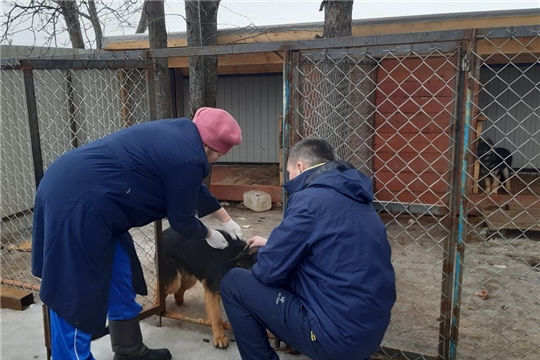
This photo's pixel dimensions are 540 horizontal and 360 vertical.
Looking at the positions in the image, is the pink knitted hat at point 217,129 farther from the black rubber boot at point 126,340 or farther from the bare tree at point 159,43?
the bare tree at point 159,43

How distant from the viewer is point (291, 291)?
2408 millimetres

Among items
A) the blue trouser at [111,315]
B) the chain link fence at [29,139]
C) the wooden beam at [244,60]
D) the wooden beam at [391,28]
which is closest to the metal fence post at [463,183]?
the blue trouser at [111,315]

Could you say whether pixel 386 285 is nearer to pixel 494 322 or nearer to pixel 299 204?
pixel 299 204

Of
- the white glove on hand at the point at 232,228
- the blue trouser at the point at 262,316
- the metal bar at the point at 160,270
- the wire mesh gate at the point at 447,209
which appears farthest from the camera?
the metal bar at the point at 160,270

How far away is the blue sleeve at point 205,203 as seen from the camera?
304cm

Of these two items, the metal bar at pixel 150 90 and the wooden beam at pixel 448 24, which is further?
the wooden beam at pixel 448 24

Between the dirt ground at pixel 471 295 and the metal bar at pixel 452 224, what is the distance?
8 cm

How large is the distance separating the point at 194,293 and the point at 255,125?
688cm

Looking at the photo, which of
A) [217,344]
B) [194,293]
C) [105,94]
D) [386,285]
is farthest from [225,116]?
[105,94]

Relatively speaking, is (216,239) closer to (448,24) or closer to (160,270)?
(160,270)

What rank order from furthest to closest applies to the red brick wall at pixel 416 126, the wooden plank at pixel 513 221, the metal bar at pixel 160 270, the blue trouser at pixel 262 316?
the red brick wall at pixel 416 126
the wooden plank at pixel 513 221
the metal bar at pixel 160 270
the blue trouser at pixel 262 316

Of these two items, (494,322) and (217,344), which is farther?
(494,322)

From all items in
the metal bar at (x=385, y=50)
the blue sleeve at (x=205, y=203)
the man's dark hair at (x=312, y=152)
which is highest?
the metal bar at (x=385, y=50)

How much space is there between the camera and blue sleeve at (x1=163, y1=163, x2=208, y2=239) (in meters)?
2.38
